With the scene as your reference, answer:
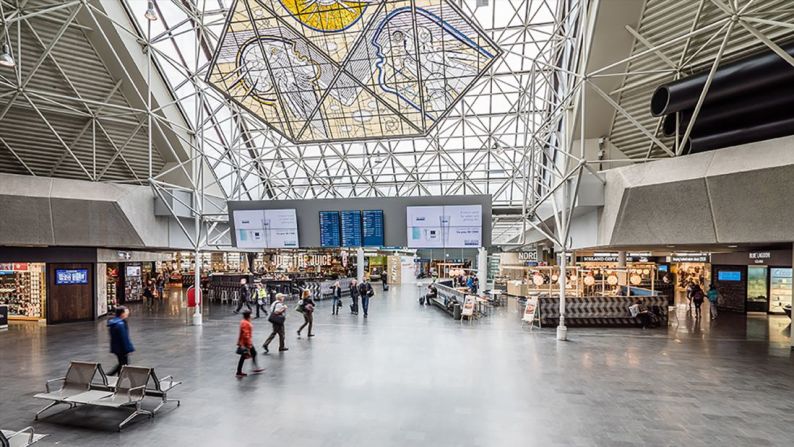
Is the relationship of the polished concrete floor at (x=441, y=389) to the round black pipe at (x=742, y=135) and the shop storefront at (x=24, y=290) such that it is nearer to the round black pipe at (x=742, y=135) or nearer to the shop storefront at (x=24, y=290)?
the shop storefront at (x=24, y=290)

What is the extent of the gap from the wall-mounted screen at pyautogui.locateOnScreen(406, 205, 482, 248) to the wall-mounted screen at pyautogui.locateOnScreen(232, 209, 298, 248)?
17.4 ft

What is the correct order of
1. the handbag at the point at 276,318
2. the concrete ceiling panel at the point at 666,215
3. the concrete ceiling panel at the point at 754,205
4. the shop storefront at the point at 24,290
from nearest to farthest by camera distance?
1. the concrete ceiling panel at the point at 754,205
2. the concrete ceiling panel at the point at 666,215
3. the handbag at the point at 276,318
4. the shop storefront at the point at 24,290

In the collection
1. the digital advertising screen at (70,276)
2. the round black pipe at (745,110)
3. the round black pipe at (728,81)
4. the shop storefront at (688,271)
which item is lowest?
the shop storefront at (688,271)

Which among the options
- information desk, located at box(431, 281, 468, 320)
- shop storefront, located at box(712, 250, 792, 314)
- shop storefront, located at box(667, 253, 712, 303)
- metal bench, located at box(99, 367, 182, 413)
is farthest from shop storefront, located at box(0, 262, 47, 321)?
shop storefront, located at box(667, 253, 712, 303)

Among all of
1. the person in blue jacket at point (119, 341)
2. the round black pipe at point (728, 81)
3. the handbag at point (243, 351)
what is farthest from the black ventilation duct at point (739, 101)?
the person in blue jacket at point (119, 341)

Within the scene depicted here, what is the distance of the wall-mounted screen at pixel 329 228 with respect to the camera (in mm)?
18359

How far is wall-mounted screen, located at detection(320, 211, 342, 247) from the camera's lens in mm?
18359

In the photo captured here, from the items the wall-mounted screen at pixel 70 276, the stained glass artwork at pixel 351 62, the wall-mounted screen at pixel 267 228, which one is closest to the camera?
the stained glass artwork at pixel 351 62

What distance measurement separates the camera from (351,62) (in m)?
13.9

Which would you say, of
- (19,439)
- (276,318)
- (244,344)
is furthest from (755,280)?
(19,439)

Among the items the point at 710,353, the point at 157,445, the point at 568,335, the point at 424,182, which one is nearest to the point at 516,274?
the point at 424,182

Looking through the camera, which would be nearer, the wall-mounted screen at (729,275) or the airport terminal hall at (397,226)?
the airport terminal hall at (397,226)

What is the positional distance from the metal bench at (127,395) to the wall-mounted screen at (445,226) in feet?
38.9

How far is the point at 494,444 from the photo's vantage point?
6.05 m
